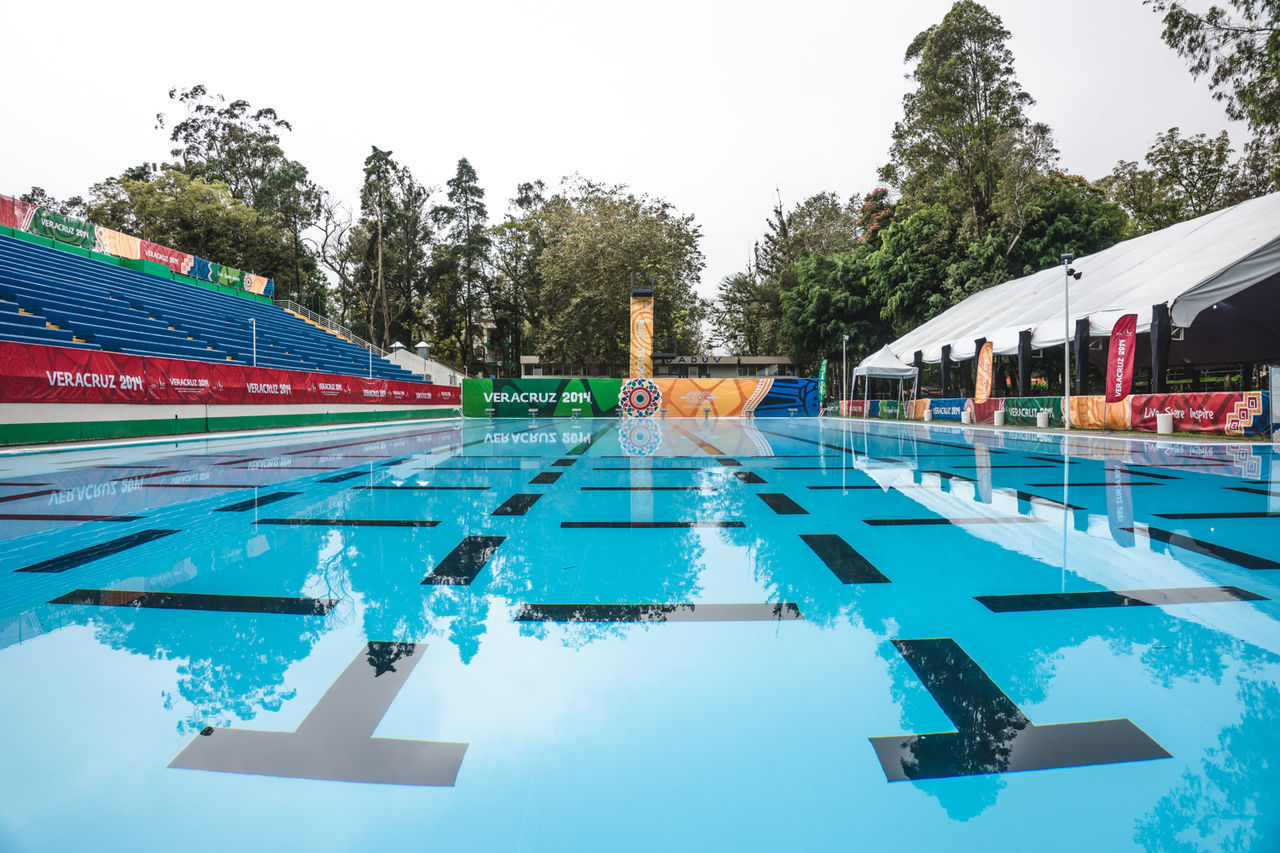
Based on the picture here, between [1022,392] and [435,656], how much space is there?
19551 millimetres

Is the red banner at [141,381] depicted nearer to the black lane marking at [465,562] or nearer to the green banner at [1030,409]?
the black lane marking at [465,562]

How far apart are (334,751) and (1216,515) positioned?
5.32 metres

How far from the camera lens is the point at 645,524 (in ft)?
13.1

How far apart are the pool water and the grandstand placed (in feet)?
42.5

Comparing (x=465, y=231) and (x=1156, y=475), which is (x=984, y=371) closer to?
(x=1156, y=475)

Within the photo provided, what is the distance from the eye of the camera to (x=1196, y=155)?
97.5 feet

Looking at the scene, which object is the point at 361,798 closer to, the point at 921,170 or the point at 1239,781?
the point at 1239,781

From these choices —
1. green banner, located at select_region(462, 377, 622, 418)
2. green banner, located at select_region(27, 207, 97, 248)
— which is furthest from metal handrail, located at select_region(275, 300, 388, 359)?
green banner, located at select_region(27, 207, 97, 248)

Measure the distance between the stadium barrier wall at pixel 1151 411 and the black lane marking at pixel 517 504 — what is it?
1257 centimetres

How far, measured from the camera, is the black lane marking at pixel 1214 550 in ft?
9.51

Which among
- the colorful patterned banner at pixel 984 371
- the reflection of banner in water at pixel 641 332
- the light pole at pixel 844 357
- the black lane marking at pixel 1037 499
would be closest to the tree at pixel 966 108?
the light pole at pixel 844 357

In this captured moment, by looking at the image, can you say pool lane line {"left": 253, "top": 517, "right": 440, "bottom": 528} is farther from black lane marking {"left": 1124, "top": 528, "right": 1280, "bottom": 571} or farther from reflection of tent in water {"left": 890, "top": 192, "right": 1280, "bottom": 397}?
reflection of tent in water {"left": 890, "top": 192, "right": 1280, "bottom": 397}

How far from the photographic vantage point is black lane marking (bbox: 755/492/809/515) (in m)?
4.45

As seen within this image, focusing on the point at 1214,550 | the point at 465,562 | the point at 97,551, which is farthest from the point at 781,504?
the point at 97,551
